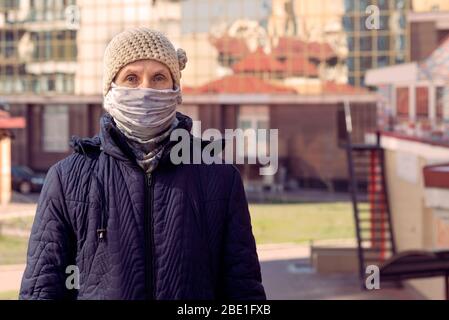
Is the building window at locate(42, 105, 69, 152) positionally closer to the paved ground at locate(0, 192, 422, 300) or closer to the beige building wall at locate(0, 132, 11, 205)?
the beige building wall at locate(0, 132, 11, 205)

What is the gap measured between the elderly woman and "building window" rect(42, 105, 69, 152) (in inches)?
2225

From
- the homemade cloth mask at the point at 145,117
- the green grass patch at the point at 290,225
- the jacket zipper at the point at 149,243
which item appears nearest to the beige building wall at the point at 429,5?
the green grass patch at the point at 290,225

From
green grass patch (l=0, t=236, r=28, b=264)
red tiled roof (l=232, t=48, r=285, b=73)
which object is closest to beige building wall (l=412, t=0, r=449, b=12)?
Answer: red tiled roof (l=232, t=48, r=285, b=73)

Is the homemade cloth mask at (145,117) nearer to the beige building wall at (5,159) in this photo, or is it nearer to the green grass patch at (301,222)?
the green grass patch at (301,222)

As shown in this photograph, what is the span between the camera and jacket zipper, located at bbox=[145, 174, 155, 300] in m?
3.57

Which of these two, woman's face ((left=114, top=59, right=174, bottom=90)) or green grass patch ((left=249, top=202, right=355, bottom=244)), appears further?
green grass patch ((left=249, top=202, right=355, bottom=244))

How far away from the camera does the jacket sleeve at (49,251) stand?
11.7 ft

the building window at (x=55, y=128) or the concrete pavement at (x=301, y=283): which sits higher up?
the building window at (x=55, y=128)

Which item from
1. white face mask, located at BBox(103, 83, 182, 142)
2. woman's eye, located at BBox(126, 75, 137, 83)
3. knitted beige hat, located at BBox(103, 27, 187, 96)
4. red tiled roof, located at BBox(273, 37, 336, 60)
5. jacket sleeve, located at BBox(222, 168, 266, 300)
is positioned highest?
red tiled roof, located at BBox(273, 37, 336, 60)

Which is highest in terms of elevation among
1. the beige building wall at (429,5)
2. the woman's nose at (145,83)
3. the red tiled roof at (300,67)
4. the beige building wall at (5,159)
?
the beige building wall at (429,5)

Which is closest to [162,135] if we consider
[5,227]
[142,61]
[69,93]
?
[142,61]

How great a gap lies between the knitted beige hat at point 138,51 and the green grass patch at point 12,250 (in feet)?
67.9

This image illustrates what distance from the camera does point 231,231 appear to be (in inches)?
146

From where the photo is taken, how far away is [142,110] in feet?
11.7
